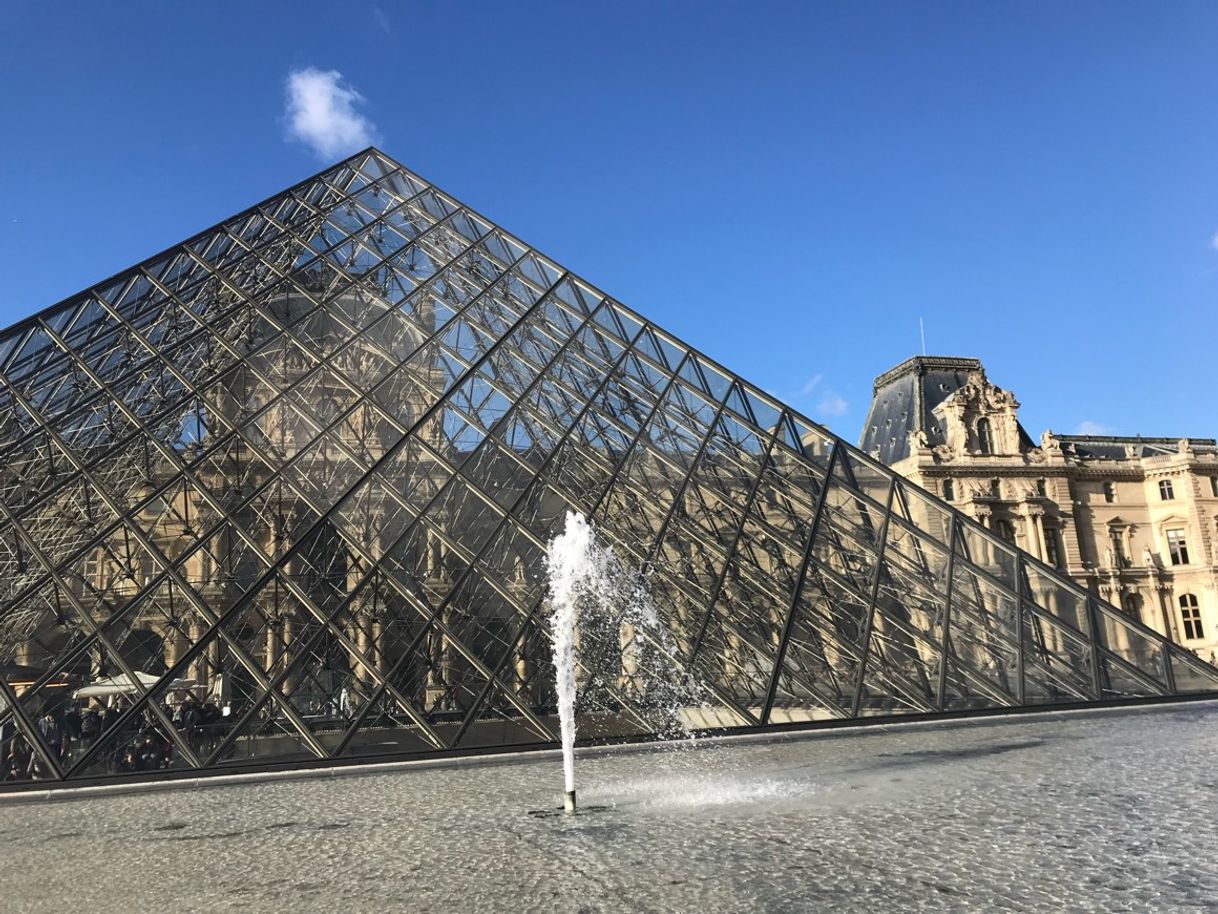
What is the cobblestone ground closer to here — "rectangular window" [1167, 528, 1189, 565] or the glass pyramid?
the glass pyramid

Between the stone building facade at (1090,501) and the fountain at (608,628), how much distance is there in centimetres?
3963

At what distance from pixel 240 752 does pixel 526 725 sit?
3.79 m

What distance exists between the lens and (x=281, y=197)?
25188 millimetres

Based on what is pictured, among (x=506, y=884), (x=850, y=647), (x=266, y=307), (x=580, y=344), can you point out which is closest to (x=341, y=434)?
(x=266, y=307)

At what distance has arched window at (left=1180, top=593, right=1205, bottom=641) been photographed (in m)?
51.6

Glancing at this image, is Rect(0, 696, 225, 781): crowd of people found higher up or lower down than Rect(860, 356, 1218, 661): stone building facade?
lower down

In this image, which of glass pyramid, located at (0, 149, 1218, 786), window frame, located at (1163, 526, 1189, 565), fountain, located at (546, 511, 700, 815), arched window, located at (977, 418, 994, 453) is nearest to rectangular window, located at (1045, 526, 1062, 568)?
arched window, located at (977, 418, 994, 453)

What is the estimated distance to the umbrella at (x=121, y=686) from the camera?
12.4 meters

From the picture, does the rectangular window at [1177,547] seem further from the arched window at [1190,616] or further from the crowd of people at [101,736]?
the crowd of people at [101,736]

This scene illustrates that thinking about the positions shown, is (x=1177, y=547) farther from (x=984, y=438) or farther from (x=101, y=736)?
(x=101, y=736)

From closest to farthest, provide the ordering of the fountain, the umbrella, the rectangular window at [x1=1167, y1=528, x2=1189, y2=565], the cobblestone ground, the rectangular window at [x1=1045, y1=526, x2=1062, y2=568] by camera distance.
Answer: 1. the cobblestone ground
2. the umbrella
3. the fountain
4. the rectangular window at [x1=1045, y1=526, x2=1062, y2=568]
5. the rectangular window at [x1=1167, y1=528, x2=1189, y2=565]

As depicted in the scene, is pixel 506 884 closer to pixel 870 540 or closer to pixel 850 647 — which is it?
pixel 850 647

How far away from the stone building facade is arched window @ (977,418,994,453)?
0.19 ft

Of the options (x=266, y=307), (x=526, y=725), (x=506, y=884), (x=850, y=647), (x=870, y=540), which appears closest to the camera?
(x=506, y=884)
